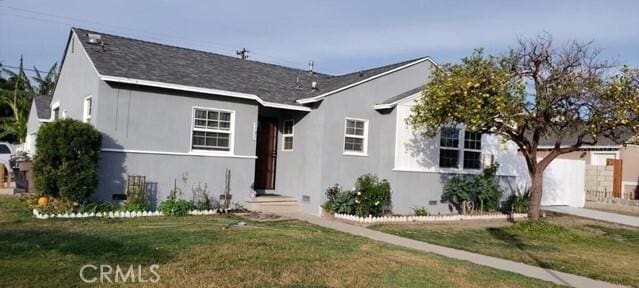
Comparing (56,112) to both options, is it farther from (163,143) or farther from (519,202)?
(519,202)

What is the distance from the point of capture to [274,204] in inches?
595

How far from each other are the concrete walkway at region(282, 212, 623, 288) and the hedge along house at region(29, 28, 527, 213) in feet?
8.80

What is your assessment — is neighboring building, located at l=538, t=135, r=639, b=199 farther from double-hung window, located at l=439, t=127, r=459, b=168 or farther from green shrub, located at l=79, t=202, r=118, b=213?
green shrub, located at l=79, t=202, r=118, b=213

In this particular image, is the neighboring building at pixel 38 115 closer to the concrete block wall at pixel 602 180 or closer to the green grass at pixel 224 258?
the green grass at pixel 224 258

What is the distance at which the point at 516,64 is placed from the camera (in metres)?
13.1

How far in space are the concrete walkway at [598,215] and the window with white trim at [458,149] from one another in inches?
149

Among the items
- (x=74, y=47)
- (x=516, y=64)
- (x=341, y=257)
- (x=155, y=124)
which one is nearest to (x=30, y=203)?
(x=155, y=124)

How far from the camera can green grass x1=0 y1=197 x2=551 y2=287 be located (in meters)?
6.77

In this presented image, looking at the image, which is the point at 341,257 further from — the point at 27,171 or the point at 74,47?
the point at 74,47

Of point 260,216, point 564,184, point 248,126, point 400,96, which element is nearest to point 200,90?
point 248,126

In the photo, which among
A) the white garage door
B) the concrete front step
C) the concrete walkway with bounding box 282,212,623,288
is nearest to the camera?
the concrete walkway with bounding box 282,212,623,288

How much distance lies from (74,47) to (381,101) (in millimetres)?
9210

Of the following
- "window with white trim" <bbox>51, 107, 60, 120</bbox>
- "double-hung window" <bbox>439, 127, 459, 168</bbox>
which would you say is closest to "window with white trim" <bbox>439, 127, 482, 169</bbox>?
"double-hung window" <bbox>439, 127, 459, 168</bbox>

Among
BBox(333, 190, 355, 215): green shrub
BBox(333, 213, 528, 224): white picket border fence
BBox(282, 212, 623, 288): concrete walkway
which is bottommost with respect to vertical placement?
BBox(282, 212, 623, 288): concrete walkway
